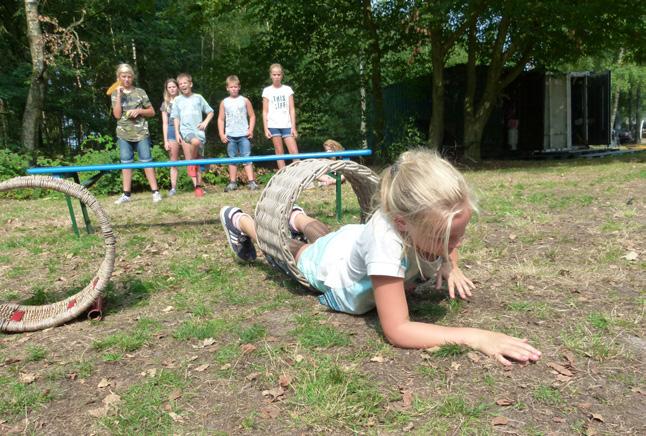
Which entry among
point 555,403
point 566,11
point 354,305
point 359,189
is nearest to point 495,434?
point 555,403

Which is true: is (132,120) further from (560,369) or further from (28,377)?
(560,369)

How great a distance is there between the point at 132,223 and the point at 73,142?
759 inches

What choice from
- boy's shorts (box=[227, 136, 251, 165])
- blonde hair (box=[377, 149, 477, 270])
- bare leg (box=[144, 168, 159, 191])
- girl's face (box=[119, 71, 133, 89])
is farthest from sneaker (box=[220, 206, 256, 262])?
boy's shorts (box=[227, 136, 251, 165])

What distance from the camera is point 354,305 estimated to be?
118 inches

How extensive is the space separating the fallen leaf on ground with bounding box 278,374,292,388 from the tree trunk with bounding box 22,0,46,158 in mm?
11104

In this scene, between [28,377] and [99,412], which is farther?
[28,377]

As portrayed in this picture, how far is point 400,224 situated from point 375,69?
13.4 m

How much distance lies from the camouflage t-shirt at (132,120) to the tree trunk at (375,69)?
750 cm

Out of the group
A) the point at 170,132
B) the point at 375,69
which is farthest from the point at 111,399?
the point at 375,69

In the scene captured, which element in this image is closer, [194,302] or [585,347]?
[585,347]

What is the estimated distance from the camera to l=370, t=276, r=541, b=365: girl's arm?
2.41 metres

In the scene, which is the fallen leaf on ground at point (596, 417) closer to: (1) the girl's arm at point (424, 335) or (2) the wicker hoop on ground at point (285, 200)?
(1) the girl's arm at point (424, 335)

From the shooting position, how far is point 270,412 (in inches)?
86.0

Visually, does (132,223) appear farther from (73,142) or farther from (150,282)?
(73,142)
